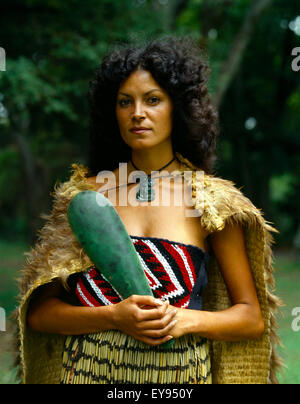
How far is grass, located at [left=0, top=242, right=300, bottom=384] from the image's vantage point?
443 cm

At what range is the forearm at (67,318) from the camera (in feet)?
6.30

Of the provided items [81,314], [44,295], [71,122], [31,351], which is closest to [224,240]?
[81,314]

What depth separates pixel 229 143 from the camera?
1694 cm

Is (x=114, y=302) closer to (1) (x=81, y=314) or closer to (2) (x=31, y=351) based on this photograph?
(1) (x=81, y=314)

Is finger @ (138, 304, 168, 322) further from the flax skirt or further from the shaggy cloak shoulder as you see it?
the shaggy cloak shoulder

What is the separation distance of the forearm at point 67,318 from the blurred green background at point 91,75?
0.76 ft

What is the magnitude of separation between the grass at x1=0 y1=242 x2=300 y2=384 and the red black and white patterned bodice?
1.23 ft

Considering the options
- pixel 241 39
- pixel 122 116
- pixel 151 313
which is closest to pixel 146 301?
pixel 151 313

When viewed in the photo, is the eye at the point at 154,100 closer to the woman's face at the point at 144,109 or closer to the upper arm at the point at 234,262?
the woman's face at the point at 144,109

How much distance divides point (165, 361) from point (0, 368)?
3.83 metres

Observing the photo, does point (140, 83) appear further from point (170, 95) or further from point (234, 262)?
point (234, 262)

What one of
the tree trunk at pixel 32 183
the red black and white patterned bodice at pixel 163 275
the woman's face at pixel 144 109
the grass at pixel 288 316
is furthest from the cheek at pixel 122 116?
the tree trunk at pixel 32 183
